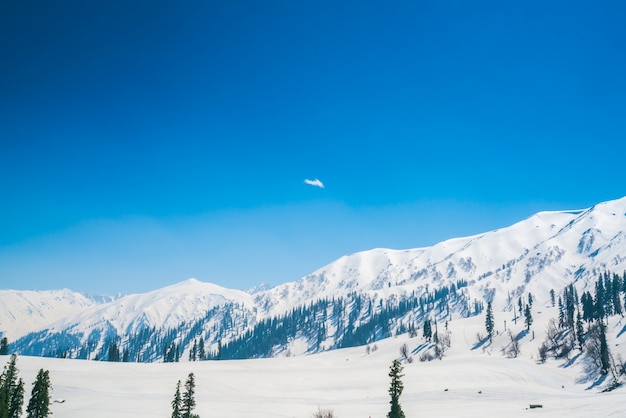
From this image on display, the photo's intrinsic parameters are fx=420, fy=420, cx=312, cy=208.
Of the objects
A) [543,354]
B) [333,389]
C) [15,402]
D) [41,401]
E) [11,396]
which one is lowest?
[333,389]

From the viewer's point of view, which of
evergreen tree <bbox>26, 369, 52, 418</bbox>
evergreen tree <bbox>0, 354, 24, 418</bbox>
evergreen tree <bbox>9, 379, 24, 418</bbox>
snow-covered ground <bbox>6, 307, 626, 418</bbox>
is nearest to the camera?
evergreen tree <bbox>26, 369, 52, 418</bbox>

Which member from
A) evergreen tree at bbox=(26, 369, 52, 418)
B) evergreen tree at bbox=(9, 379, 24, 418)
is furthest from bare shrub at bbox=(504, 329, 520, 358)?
evergreen tree at bbox=(9, 379, 24, 418)

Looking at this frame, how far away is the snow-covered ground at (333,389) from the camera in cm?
7419

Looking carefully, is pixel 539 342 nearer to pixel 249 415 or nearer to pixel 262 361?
pixel 262 361

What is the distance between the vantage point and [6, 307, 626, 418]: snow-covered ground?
7419 cm

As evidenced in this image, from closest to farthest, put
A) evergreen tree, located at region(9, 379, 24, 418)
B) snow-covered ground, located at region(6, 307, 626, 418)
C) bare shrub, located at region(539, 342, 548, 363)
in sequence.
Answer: evergreen tree, located at region(9, 379, 24, 418) < snow-covered ground, located at region(6, 307, 626, 418) < bare shrub, located at region(539, 342, 548, 363)

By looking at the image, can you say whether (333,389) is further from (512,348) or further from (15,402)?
(512,348)

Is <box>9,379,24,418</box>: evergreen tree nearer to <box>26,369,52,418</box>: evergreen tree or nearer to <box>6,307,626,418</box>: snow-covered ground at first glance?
<box>26,369,52,418</box>: evergreen tree

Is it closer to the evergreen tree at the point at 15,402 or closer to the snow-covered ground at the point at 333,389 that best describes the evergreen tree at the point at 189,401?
the snow-covered ground at the point at 333,389

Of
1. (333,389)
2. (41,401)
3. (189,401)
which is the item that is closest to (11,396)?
(41,401)

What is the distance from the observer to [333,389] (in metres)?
115

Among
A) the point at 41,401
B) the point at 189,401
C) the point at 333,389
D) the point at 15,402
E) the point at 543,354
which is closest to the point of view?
the point at 189,401

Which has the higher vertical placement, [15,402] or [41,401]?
[41,401]

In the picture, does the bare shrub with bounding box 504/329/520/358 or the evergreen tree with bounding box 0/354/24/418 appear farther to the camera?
the bare shrub with bounding box 504/329/520/358
